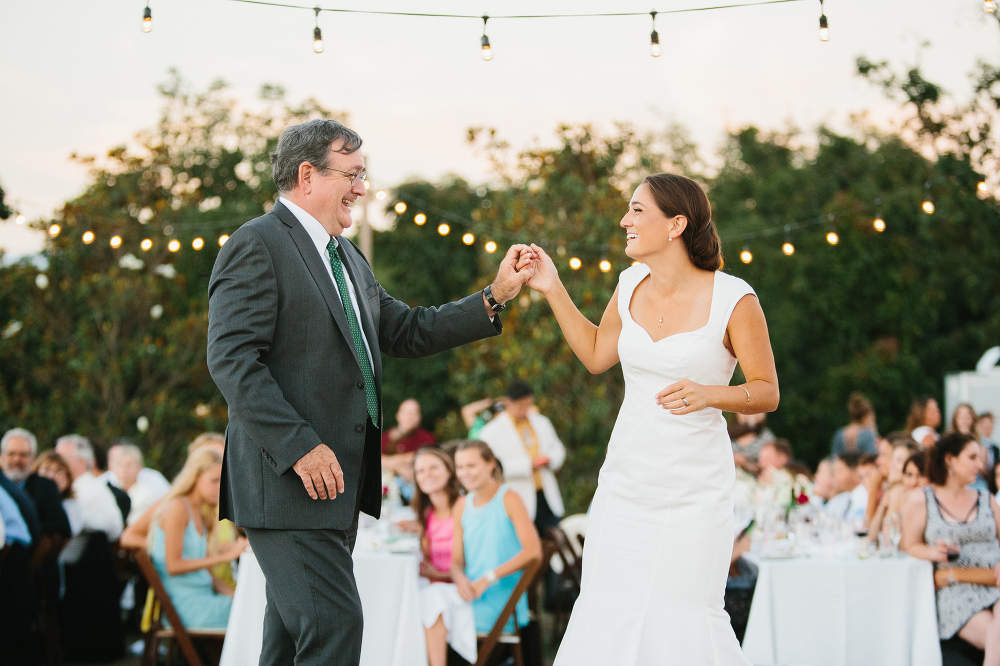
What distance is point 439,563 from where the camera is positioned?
4.61 m

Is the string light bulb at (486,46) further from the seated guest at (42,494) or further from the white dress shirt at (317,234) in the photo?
the seated guest at (42,494)

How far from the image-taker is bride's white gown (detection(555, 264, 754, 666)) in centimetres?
243

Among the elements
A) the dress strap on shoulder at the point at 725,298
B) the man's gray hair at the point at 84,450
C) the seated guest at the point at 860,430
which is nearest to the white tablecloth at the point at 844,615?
the dress strap on shoulder at the point at 725,298

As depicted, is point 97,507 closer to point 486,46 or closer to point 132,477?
point 132,477

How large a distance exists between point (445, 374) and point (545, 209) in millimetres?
7264

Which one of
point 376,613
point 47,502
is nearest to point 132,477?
point 47,502

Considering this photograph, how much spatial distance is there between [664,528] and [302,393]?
3.34 feet

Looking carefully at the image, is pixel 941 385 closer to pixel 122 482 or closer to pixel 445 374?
pixel 445 374

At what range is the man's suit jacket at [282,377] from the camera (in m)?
2.12

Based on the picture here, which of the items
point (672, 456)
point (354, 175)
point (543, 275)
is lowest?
point (672, 456)

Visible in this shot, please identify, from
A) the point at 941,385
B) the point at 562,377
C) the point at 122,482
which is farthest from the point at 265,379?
the point at 941,385

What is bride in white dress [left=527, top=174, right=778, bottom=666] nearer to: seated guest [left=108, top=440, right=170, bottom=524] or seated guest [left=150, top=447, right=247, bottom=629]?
seated guest [left=150, top=447, right=247, bottom=629]

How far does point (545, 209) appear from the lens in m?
8.97

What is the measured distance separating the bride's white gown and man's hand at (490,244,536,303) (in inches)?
14.5
